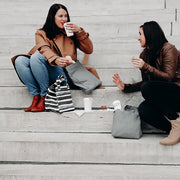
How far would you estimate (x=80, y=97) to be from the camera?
11.6 ft

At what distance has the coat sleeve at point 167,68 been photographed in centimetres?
297

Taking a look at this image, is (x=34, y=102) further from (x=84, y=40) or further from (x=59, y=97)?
(x=84, y=40)

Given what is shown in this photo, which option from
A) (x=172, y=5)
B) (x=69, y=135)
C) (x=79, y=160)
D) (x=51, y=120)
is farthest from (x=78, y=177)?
(x=172, y=5)

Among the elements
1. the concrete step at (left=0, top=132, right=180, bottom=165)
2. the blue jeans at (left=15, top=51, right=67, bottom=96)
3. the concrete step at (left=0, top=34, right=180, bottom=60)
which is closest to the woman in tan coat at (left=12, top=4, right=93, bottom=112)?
the blue jeans at (left=15, top=51, right=67, bottom=96)

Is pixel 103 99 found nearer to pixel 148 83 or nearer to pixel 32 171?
pixel 148 83

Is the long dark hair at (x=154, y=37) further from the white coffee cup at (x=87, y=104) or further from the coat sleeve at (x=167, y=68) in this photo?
the white coffee cup at (x=87, y=104)

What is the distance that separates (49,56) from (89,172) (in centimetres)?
132

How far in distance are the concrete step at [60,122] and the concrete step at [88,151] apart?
0.27 meters

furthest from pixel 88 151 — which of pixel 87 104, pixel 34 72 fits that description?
pixel 34 72

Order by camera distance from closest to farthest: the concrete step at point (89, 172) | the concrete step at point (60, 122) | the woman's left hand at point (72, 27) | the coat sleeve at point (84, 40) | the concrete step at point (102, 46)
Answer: the concrete step at point (89, 172) → the concrete step at point (60, 122) → the woman's left hand at point (72, 27) → the coat sleeve at point (84, 40) → the concrete step at point (102, 46)

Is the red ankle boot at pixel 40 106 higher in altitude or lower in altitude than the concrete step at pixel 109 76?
lower

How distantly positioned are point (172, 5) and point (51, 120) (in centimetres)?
371

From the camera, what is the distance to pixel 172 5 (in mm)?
5816

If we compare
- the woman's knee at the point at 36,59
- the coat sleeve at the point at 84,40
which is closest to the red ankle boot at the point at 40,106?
the woman's knee at the point at 36,59
